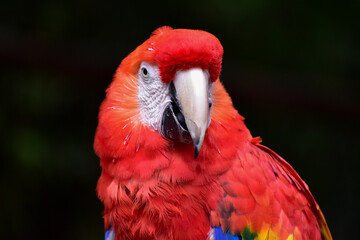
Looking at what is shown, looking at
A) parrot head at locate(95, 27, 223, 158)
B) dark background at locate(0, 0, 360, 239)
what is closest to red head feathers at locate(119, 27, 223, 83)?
parrot head at locate(95, 27, 223, 158)

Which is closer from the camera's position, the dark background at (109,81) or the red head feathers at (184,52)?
the red head feathers at (184,52)

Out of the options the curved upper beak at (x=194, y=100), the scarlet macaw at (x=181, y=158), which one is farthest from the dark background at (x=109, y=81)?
the curved upper beak at (x=194, y=100)

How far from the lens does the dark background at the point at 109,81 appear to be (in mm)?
2340

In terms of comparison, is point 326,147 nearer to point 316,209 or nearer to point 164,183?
point 316,209

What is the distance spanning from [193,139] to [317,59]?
169 cm

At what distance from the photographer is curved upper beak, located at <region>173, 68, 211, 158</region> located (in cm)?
108

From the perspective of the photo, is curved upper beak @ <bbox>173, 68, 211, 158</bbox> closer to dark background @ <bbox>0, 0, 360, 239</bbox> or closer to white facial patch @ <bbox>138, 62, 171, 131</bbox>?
white facial patch @ <bbox>138, 62, 171, 131</bbox>

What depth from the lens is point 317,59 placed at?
2.54m

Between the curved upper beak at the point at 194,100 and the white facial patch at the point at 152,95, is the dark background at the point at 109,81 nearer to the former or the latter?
the white facial patch at the point at 152,95

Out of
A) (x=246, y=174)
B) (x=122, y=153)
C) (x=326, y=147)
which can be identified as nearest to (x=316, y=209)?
(x=246, y=174)

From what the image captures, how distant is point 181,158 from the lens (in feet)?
3.92

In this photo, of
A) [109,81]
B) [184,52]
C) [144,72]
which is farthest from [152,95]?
[109,81]

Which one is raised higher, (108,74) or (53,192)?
(108,74)

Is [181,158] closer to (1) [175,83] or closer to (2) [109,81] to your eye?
(1) [175,83]
